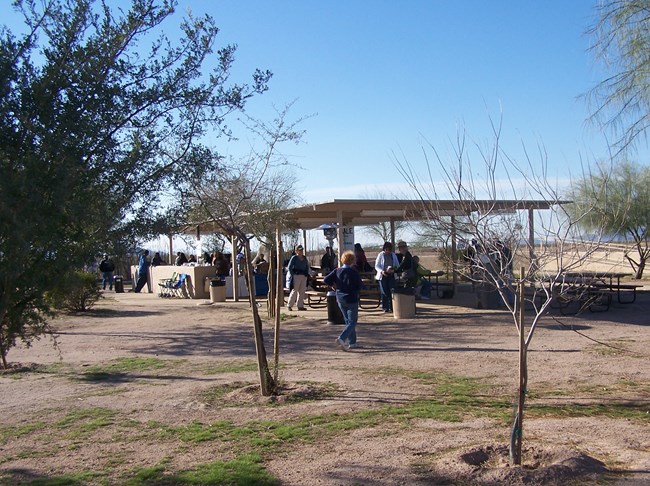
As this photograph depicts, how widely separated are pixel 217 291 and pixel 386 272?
303 inches

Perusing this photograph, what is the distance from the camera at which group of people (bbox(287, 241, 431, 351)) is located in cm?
1145

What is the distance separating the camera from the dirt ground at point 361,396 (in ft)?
18.8

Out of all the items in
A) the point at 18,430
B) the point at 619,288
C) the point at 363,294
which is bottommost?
the point at 18,430

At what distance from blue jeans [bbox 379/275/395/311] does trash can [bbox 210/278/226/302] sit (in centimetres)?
679

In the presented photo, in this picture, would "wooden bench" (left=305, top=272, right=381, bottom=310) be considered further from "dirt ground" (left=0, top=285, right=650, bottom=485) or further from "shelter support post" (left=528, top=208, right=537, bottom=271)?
"shelter support post" (left=528, top=208, right=537, bottom=271)

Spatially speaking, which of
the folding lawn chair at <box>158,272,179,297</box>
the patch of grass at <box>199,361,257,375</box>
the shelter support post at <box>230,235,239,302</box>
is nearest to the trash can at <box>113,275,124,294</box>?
the folding lawn chair at <box>158,272,179,297</box>

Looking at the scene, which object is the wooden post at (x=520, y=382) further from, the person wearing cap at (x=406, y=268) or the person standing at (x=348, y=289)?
the person wearing cap at (x=406, y=268)

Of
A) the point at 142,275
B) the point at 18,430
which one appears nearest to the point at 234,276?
the point at 142,275

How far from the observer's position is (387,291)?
55.5 ft

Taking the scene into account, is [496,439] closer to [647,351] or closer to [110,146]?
[110,146]

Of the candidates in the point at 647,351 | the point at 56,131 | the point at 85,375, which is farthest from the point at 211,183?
the point at 647,351

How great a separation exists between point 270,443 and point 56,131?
3.14m

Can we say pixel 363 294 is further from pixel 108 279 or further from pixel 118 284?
pixel 108 279

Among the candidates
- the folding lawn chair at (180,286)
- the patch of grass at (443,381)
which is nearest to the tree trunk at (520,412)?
the patch of grass at (443,381)
